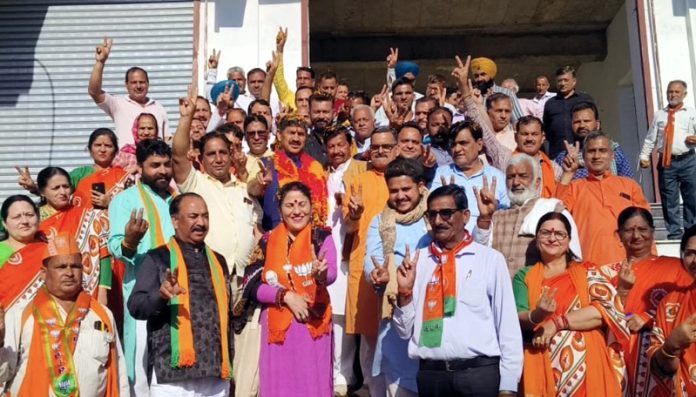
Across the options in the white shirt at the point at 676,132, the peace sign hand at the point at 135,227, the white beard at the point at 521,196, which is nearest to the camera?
the peace sign hand at the point at 135,227

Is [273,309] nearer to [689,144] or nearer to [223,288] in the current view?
[223,288]

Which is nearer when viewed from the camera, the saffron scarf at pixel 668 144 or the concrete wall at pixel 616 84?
the saffron scarf at pixel 668 144

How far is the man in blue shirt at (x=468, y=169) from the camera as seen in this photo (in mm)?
5363

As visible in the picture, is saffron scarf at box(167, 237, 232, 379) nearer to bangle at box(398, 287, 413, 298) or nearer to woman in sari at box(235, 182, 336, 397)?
woman in sari at box(235, 182, 336, 397)

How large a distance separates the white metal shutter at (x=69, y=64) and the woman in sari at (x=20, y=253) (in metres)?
4.49

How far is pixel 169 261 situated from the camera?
177 inches

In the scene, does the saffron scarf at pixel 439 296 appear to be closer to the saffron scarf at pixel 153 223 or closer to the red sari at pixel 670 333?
the red sari at pixel 670 333

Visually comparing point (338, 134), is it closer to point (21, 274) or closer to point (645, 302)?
point (21, 274)

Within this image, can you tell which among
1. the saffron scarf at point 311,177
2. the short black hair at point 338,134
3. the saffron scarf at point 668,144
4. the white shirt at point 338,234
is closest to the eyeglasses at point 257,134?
the saffron scarf at point 311,177

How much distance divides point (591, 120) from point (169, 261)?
3450 mm

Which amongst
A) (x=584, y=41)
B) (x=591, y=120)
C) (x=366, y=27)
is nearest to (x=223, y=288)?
(x=591, y=120)

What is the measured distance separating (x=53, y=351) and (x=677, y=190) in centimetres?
623

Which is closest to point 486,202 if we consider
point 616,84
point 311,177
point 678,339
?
point 678,339

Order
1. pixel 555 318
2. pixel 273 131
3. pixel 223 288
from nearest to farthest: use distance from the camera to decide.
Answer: pixel 555 318 < pixel 223 288 < pixel 273 131
